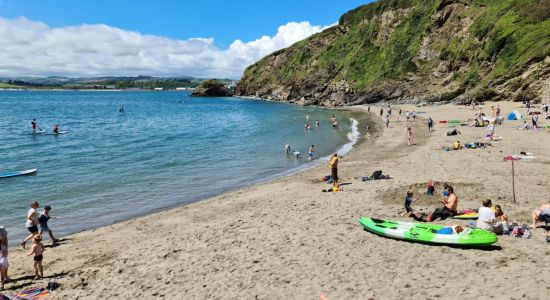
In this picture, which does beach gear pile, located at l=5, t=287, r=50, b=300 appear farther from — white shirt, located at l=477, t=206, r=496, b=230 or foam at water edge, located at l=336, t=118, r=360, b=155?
foam at water edge, located at l=336, t=118, r=360, b=155

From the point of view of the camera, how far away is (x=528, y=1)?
66688 millimetres

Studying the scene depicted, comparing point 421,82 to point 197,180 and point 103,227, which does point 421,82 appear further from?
point 103,227

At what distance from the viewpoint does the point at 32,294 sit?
1124 cm

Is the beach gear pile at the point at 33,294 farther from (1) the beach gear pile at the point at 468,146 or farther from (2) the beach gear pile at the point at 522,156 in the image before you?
(1) the beach gear pile at the point at 468,146

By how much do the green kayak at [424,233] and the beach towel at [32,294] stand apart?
33.0ft

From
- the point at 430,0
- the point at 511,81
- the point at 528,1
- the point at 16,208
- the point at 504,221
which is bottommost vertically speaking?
the point at 16,208

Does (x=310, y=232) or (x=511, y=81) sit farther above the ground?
(x=511, y=81)

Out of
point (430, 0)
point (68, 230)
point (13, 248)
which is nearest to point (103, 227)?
point (68, 230)

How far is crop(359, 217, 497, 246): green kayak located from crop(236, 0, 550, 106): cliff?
166 ft

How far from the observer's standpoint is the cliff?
200ft

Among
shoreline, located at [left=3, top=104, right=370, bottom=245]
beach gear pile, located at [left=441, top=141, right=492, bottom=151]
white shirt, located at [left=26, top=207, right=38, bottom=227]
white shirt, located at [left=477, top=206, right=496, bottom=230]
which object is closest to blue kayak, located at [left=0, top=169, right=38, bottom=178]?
shoreline, located at [left=3, top=104, right=370, bottom=245]

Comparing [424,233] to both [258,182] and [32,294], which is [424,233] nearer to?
[32,294]

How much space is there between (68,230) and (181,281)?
8887 mm

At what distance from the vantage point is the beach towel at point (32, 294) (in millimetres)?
10953
